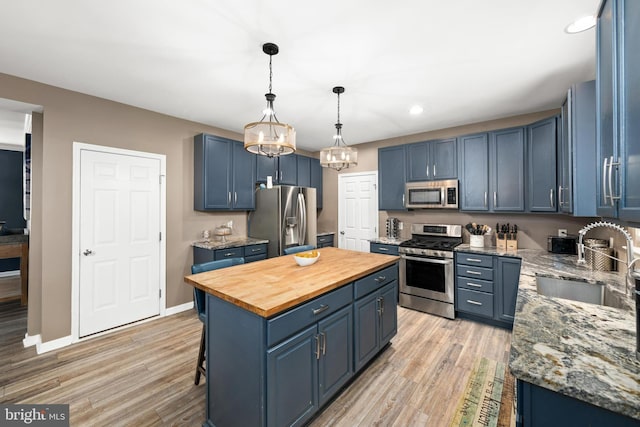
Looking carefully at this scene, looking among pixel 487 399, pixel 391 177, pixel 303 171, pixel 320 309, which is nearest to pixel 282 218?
pixel 303 171

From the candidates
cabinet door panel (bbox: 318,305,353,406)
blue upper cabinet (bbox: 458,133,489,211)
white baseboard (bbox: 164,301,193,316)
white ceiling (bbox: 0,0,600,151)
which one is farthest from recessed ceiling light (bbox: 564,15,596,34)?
white baseboard (bbox: 164,301,193,316)

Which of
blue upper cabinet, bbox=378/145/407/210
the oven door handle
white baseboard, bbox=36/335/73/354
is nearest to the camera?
white baseboard, bbox=36/335/73/354

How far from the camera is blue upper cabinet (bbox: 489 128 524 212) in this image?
3338mm

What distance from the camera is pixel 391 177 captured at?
4406 mm

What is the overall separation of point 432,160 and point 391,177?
26.9 inches

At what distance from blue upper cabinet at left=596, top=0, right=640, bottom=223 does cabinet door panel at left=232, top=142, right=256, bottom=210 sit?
3886 millimetres

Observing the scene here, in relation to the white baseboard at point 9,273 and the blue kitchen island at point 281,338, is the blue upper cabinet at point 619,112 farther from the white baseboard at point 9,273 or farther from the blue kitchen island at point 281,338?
the white baseboard at point 9,273

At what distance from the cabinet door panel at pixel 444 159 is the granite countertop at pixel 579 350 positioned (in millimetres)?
2389

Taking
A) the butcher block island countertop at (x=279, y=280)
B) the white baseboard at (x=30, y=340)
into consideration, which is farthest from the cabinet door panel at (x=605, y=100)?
the white baseboard at (x=30, y=340)

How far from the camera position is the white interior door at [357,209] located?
16.5ft

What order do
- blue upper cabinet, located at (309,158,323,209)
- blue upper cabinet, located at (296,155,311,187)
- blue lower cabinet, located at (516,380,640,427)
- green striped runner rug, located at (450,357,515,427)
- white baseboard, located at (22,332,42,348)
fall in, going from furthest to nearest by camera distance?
blue upper cabinet, located at (309,158,323,209)
blue upper cabinet, located at (296,155,311,187)
white baseboard, located at (22,332,42,348)
green striped runner rug, located at (450,357,515,427)
blue lower cabinet, located at (516,380,640,427)

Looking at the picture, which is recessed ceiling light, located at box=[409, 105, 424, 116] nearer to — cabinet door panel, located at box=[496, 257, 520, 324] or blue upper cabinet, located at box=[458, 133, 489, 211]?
blue upper cabinet, located at box=[458, 133, 489, 211]

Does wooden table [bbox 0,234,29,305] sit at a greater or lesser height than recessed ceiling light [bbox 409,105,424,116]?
lesser

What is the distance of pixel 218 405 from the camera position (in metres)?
1.68
